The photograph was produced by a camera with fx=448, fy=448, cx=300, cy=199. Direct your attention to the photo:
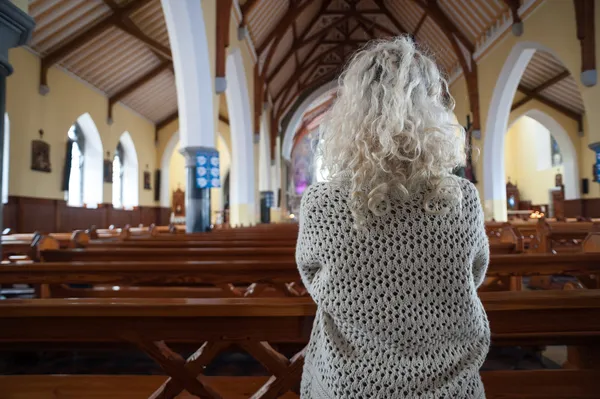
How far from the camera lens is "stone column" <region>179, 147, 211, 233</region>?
8.30 metres

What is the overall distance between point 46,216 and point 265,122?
8.84 m

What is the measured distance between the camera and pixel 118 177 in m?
15.5

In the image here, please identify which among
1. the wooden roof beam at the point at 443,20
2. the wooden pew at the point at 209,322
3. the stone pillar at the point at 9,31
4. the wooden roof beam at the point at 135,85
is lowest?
the wooden pew at the point at 209,322

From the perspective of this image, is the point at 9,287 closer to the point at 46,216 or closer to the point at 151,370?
the point at 151,370

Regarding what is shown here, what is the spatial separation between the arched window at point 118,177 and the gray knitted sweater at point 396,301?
15359 mm

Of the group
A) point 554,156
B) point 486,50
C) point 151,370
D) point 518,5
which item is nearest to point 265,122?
point 486,50

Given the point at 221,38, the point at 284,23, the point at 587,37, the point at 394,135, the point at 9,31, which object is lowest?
the point at 394,135

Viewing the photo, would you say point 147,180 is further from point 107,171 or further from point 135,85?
point 135,85

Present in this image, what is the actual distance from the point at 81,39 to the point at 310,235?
11395 mm

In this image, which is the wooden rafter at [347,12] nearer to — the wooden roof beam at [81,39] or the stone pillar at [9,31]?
the wooden roof beam at [81,39]

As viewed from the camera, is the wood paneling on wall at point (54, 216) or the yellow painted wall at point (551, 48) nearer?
the yellow painted wall at point (551, 48)

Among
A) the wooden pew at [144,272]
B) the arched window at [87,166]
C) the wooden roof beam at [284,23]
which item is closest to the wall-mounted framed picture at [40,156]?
the arched window at [87,166]

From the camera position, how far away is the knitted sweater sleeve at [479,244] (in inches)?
42.2

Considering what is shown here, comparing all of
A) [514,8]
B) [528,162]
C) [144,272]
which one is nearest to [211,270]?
[144,272]
